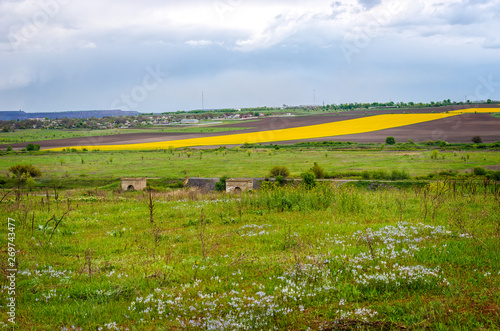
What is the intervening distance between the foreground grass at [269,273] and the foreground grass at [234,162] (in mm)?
37143

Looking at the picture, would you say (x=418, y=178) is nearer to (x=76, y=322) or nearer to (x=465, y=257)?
(x=465, y=257)

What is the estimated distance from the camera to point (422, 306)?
5992mm

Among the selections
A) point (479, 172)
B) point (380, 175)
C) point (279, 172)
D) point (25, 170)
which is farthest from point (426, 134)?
point (25, 170)

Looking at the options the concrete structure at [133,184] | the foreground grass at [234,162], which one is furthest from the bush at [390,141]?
the concrete structure at [133,184]

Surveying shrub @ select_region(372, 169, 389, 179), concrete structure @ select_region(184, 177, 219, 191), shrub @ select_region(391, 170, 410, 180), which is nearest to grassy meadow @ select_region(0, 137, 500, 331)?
shrub @ select_region(372, 169, 389, 179)

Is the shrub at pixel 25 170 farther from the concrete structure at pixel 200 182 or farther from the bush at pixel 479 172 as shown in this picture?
the bush at pixel 479 172

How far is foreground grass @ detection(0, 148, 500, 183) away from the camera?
183ft

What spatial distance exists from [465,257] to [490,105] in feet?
484

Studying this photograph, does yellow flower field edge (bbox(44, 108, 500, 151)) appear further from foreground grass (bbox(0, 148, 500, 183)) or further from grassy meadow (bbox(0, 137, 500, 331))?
grassy meadow (bbox(0, 137, 500, 331))

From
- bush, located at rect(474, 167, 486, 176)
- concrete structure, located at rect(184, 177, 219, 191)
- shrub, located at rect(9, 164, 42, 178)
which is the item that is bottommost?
concrete structure, located at rect(184, 177, 219, 191)

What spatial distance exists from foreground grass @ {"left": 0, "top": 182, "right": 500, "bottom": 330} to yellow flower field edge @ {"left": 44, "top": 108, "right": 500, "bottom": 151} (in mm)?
83247

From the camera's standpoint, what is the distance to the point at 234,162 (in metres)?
66.7

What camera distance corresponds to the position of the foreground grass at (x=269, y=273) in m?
5.96

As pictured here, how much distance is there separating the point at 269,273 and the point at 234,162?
59056 mm
